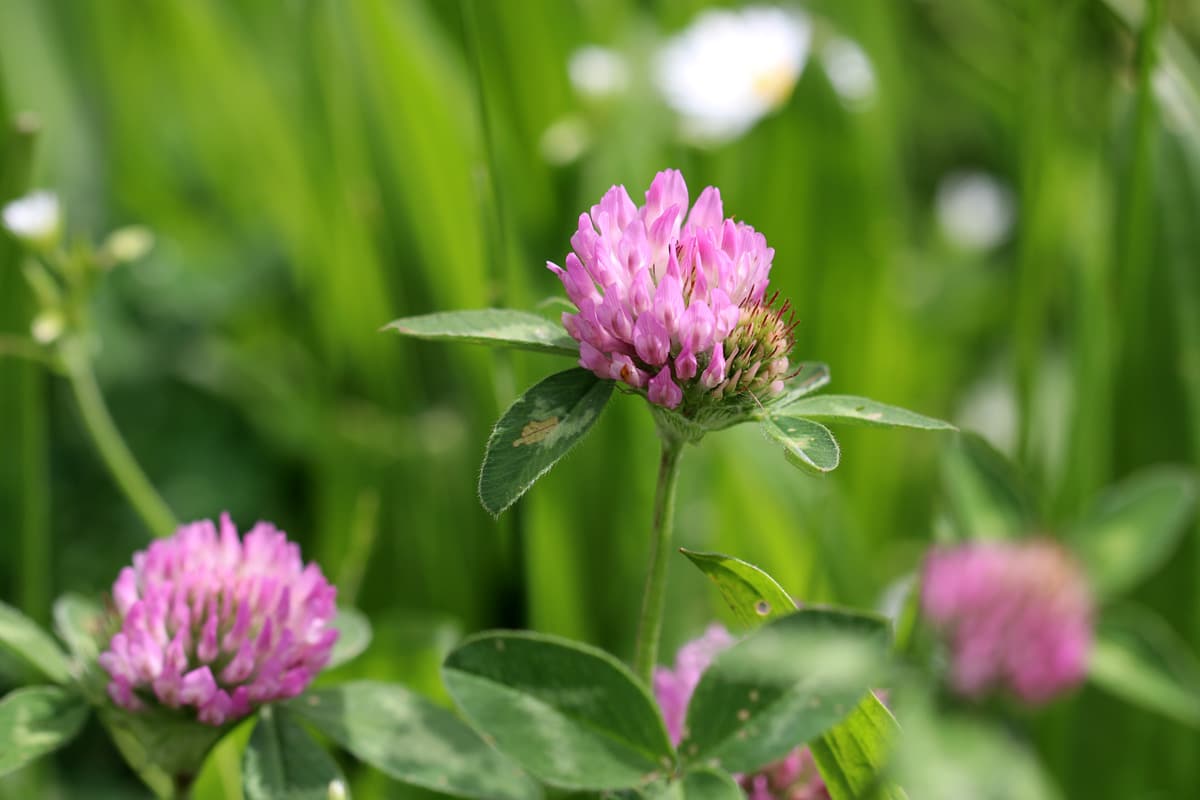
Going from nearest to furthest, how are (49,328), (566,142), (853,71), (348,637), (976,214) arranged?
(348,637) < (49,328) < (566,142) < (853,71) < (976,214)

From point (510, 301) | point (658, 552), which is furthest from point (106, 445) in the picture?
point (658, 552)

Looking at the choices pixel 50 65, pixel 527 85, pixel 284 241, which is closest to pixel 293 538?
pixel 284 241

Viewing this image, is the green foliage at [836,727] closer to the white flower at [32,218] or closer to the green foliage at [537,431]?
the green foliage at [537,431]

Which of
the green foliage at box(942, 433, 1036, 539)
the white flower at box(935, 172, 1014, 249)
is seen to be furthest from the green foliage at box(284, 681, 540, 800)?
the white flower at box(935, 172, 1014, 249)

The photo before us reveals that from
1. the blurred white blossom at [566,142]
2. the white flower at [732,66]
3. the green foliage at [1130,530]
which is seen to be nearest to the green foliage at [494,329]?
the green foliage at [1130,530]

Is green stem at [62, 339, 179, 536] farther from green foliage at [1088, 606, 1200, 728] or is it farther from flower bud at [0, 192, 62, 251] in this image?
green foliage at [1088, 606, 1200, 728]

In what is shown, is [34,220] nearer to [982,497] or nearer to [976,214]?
[982,497]
